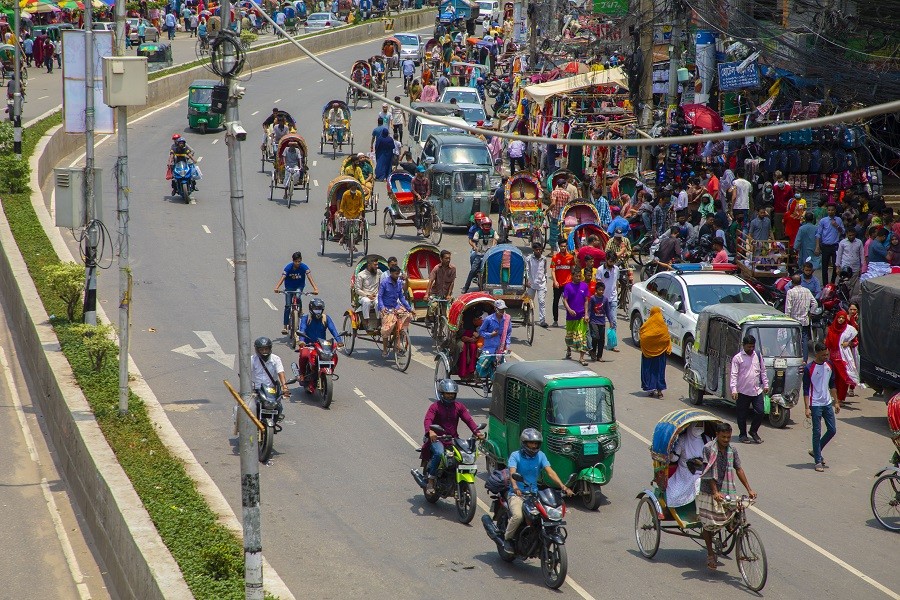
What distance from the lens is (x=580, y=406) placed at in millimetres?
14453

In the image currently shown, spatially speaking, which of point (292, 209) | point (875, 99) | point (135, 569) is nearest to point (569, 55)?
point (292, 209)

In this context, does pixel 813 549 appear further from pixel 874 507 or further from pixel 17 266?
pixel 17 266

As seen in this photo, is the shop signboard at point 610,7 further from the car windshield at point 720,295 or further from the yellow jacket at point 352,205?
the car windshield at point 720,295

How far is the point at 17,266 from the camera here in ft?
82.1

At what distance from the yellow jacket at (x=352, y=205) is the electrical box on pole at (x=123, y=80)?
1020 centimetres

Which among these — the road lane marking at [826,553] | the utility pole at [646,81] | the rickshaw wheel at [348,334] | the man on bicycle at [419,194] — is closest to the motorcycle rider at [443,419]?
the road lane marking at [826,553]

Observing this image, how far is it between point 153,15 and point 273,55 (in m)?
12.2

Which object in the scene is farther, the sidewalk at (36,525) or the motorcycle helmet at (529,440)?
the sidewalk at (36,525)

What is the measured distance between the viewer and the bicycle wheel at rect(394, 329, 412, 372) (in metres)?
20.0

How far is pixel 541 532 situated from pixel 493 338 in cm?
634

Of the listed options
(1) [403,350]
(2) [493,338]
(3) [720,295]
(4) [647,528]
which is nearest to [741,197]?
(3) [720,295]

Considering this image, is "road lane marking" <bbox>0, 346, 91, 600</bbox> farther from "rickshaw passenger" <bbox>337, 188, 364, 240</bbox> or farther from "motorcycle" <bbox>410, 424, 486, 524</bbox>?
"rickshaw passenger" <bbox>337, 188, 364, 240</bbox>

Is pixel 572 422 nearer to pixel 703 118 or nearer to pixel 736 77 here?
pixel 703 118

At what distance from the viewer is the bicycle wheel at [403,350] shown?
65.6 feet
